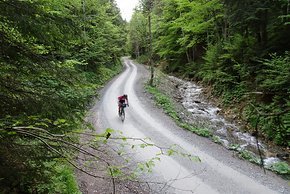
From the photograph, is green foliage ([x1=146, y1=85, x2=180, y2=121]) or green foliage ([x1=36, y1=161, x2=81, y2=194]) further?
green foliage ([x1=146, y1=85, x2=180, y2=121])

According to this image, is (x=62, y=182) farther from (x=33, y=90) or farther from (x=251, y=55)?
(x=251, y=55)

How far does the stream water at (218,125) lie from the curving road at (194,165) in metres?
1.28

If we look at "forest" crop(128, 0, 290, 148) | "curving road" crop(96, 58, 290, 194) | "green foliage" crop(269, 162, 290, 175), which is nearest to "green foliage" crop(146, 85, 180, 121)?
"curving road" crop(96, 58, 290, 194)

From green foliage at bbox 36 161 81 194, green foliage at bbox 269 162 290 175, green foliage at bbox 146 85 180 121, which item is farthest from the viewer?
green foliage at bbox 146 85 180 121

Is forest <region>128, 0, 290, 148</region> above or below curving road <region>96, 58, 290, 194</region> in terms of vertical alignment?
above

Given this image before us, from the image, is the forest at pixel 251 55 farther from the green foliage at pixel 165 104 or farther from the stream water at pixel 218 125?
the green foliage at pixel 165 104

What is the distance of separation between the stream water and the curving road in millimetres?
1285

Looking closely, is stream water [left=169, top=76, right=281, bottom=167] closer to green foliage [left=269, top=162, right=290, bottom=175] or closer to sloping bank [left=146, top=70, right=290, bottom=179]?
sloping bank [left=146, top=70, right=290, bottom=179]

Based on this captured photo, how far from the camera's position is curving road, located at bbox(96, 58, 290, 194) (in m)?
8.02

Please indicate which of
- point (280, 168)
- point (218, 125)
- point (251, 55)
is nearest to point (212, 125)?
point (218, 125)

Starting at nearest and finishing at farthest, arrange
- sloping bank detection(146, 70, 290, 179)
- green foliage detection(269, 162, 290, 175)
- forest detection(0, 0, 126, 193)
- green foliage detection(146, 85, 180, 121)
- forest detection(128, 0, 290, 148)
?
forest detection(0, 0, 126, 193) → green foliage detection(269, 162, 290, 175) → sloping bank detection(146, 70, 290, 179) → forest detection(128, 0, 290, 148) → green foliage detection(146, 85, 180, 121)

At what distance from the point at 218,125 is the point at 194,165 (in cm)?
592

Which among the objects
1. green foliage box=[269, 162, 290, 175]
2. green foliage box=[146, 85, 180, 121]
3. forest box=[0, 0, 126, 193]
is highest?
forest box=[0, 0, 126, 193]

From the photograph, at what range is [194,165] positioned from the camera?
945 centimetres
